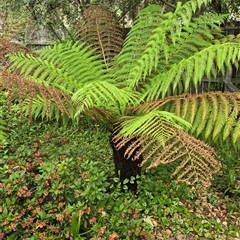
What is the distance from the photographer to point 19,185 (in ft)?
6.49

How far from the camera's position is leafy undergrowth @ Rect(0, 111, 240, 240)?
183cm

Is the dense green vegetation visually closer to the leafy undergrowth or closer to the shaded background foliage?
the leafy undergrowth

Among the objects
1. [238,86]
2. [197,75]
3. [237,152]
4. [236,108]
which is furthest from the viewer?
[238,86]

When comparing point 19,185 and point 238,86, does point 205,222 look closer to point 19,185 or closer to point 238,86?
point 19,185

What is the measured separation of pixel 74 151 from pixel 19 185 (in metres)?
0.87

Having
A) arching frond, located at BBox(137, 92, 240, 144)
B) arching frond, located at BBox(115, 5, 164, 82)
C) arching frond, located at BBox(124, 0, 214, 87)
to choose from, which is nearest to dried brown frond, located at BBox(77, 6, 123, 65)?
arching frond, located at BBox(115, 5, 164, 82)

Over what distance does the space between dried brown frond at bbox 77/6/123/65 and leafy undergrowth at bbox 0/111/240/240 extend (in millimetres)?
871

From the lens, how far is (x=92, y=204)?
6.66ft

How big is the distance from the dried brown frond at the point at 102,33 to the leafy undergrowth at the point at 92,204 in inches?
34.3

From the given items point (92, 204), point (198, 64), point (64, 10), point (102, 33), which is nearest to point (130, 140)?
point (92, 204)

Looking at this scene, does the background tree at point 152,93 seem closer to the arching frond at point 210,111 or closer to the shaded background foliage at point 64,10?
the arching frond at point 210,111

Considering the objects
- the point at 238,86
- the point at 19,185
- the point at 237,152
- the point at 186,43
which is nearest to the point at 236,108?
the point at 186,43

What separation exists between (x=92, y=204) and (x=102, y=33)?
151cm

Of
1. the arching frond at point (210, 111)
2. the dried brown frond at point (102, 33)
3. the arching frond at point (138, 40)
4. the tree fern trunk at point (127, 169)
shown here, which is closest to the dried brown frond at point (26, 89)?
the arching frond at point (210, 111)
